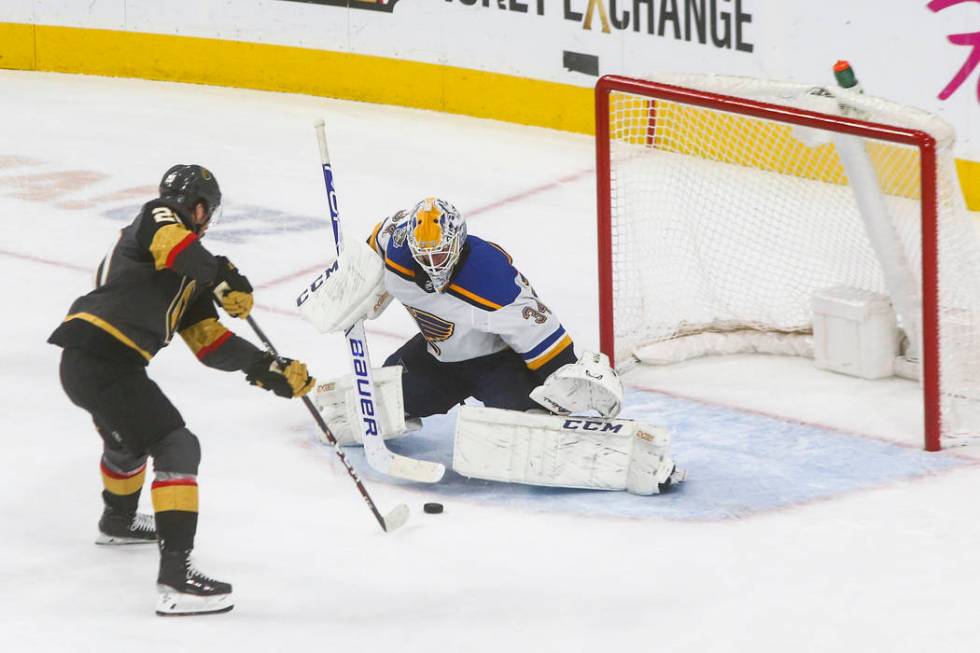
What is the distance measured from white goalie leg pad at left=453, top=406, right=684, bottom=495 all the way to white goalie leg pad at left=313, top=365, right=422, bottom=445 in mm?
291

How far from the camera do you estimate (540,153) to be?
27.2 feet

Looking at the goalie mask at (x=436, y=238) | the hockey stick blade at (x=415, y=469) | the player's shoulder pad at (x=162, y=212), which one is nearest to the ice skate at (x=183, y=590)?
the player's shoulder pad at (x=162, y=212)

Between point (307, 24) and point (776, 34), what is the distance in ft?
9.55

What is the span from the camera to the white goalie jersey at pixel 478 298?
4.75 m

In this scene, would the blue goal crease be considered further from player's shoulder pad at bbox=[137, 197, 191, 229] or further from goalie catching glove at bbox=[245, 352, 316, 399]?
player's shoulder pad at bbox=[137, 197, 191, 229]

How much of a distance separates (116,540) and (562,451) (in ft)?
3.98

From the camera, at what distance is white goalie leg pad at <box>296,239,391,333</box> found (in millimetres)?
4770

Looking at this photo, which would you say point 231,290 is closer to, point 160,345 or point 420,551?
point 160,345

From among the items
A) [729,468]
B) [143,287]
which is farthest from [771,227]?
[143,287]

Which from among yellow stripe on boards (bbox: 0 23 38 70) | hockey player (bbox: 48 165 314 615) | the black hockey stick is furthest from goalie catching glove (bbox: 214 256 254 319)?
yellow stripe on boards (bbox: 0 23 38 70)

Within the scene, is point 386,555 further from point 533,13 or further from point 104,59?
point 104,59

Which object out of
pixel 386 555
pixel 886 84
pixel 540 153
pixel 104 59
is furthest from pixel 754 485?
pixel 104 59

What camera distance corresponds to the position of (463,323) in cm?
483

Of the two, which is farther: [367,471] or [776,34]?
[776,34]
